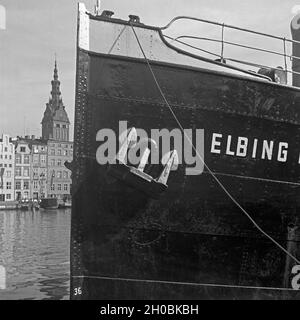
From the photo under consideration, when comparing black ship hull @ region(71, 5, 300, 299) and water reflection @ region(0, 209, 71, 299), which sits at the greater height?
black ship hull @ region(71, 5, 300, 299)

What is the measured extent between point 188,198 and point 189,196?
1.1 inches

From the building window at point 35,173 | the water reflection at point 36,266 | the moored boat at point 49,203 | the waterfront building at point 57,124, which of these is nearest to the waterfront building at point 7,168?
the building window at point 35,173

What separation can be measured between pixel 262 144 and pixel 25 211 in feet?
229

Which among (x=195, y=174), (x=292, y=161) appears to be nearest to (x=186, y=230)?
(x=195, y=174)

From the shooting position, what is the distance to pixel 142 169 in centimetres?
551

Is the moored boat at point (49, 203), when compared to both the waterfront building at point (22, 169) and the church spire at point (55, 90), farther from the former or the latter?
the church spire at point (55, 90)

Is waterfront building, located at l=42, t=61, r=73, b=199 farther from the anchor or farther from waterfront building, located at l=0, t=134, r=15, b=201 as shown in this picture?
waterfront building, located at l=0, t=134, r=15, b=201

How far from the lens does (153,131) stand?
563cm

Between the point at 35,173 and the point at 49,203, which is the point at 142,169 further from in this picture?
the point at 49,203

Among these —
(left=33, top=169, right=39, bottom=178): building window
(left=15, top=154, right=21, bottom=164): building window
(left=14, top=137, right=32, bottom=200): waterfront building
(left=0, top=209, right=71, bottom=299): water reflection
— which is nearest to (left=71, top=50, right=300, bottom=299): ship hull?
(left=0, top=209, right=71, bottom=299): water reflection

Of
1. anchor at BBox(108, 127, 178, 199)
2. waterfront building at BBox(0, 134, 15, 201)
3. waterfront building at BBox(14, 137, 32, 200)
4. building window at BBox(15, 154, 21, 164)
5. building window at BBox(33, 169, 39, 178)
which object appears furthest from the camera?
building window at BBox(33, 169, 39, 178)

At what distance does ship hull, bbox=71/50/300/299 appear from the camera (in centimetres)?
555

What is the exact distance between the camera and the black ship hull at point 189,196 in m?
5.55

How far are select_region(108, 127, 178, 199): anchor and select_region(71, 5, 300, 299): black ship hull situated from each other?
85 millimetres
